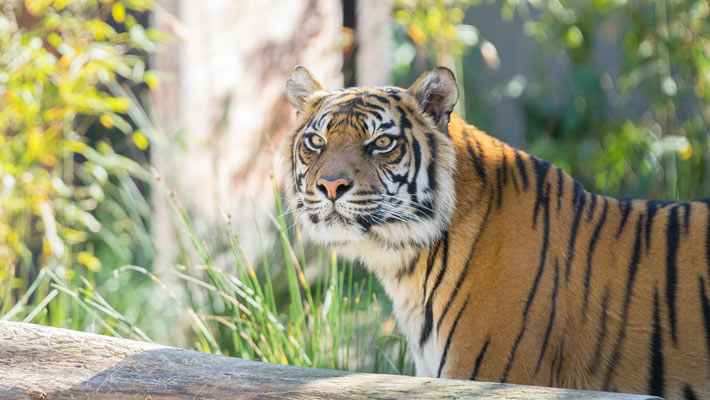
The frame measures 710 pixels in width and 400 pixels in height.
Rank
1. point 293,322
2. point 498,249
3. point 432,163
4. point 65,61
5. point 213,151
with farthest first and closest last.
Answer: point 213,151, point 65,61, point 293,322, point 432,163, point 498,249

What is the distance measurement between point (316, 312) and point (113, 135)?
2.88m

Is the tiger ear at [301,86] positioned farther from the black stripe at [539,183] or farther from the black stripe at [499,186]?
the black stripe at [539,183]

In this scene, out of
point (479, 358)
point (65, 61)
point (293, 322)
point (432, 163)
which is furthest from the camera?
point (65, 61)

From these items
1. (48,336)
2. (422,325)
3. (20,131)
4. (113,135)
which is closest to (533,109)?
(113,135)

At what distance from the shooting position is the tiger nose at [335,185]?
96.4 inches

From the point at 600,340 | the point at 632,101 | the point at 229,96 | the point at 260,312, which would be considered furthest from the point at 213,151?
the point at 632,101

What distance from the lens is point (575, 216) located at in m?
2.58

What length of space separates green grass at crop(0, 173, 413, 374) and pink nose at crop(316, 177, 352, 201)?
326 millimetres

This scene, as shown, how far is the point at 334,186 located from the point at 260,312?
0.72 metres

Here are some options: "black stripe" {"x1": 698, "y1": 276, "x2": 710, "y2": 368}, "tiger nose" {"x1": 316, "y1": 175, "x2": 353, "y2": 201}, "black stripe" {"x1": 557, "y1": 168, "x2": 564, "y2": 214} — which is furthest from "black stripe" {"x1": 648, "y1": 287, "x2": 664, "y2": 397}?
"tiger nose" {"x1": 316, "y1": 175, "x2": 353, "y2": 201}

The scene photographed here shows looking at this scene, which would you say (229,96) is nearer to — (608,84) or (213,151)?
(213,151)

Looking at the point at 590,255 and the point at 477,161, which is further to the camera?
the point at 477,161

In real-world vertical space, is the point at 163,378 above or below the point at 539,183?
below

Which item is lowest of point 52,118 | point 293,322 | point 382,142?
point 293,322
